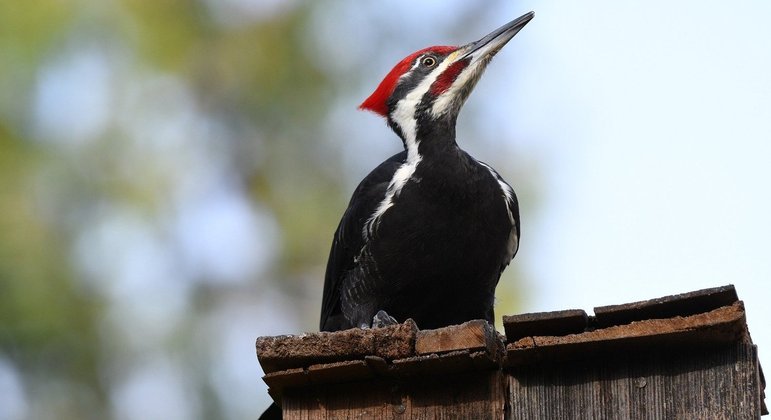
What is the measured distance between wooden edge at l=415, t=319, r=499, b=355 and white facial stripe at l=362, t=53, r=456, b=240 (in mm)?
1846

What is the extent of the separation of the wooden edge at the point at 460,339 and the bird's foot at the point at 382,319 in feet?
5.27

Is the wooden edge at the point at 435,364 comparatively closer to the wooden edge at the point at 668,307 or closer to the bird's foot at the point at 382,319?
the wooden edge at the point at 668,307

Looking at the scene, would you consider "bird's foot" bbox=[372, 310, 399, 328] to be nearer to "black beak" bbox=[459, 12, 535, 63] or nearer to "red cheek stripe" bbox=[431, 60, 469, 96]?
"red cheek stripe" bbox=[431, 60, 469, 96]

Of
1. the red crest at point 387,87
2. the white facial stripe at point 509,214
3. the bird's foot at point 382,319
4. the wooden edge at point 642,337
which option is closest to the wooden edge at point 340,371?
the wooden edge at point 642,337

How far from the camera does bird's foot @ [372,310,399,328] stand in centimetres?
505

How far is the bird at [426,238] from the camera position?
5125 millimetres

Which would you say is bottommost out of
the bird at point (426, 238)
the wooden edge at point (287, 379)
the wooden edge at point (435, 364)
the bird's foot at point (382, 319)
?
the wooden edge at point (287, 379)

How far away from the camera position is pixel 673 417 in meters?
3.21

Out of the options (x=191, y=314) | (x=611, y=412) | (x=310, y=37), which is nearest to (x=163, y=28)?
(x=310, y=37)

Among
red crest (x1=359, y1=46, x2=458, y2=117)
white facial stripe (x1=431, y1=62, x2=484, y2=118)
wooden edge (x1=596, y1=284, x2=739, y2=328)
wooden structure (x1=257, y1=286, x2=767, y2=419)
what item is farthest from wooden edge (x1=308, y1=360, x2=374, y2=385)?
red crest (x1=359, y1=46, x2=458, y2=117)

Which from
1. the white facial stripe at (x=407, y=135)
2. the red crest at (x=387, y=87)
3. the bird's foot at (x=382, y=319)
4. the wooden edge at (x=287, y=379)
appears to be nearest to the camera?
the wooden edge at (x=287, y=379)

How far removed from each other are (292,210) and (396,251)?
12.1 feet

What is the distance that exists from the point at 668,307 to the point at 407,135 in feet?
8.53

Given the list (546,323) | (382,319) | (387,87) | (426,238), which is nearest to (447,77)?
(387,87)
